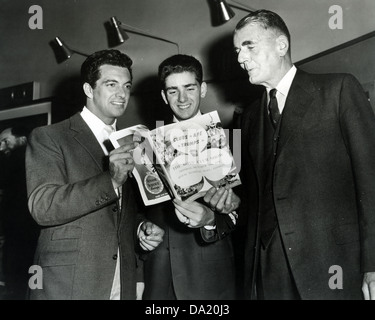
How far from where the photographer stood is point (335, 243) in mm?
1723

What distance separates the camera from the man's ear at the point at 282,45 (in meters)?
2.04

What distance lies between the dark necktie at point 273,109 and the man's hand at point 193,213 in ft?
1.93

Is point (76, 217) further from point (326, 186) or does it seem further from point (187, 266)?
point (326, 186)

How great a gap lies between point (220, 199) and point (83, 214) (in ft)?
2.30

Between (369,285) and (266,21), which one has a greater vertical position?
(266,21)

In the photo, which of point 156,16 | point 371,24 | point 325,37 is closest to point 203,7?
point 156,16

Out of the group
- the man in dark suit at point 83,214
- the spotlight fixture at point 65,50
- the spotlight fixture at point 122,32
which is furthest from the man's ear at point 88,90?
the spotlight fixture at point 65,50

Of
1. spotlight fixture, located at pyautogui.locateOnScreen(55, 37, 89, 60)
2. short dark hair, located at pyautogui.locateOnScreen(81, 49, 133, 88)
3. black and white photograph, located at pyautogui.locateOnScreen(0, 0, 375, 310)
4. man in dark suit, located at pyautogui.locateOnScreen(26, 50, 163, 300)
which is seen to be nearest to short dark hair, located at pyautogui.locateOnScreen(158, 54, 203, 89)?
black and white photograph, located at pyautogui.locateOnScreen(0, 0, 375, 310)

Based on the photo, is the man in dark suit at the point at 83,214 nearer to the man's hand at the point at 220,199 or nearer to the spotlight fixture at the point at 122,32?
the man's hand at the point at 220,199

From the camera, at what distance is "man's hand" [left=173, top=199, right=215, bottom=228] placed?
1.96m

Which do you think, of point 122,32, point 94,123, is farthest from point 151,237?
point 122,32

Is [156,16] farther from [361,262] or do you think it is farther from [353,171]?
[361,262]

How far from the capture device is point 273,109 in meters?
1.98

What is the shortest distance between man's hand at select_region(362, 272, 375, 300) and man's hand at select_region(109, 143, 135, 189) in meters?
1.16
